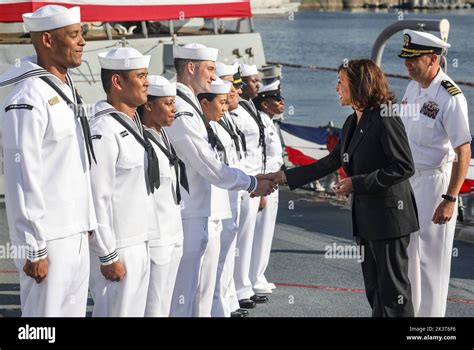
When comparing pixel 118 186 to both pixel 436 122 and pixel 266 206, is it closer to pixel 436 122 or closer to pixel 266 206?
pixel 436 122

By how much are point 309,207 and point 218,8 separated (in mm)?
5089

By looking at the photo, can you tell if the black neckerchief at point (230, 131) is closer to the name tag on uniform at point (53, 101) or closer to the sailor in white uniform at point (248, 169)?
the sailor in white uniform at point (248, 169)

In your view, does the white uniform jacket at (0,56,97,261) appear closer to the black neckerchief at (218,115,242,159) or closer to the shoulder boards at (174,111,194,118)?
the shoulder boards at (174,111,194,118)

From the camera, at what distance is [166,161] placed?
598 centimetres

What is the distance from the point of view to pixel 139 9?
50.7ft

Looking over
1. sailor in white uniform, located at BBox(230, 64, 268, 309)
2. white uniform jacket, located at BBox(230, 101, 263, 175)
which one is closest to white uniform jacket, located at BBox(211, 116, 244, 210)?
sailor in white uniform, located at BBox(230, 64, 268, 309)

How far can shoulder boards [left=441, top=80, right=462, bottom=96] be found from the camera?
263 inches

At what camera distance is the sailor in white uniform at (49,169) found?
192 inches

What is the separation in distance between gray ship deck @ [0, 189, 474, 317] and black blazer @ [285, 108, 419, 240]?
172 cm

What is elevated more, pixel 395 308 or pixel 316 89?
pixel 395 308

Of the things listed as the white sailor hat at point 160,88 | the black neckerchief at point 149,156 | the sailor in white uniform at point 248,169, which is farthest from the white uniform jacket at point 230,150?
the black neckerchief at point 149,156
